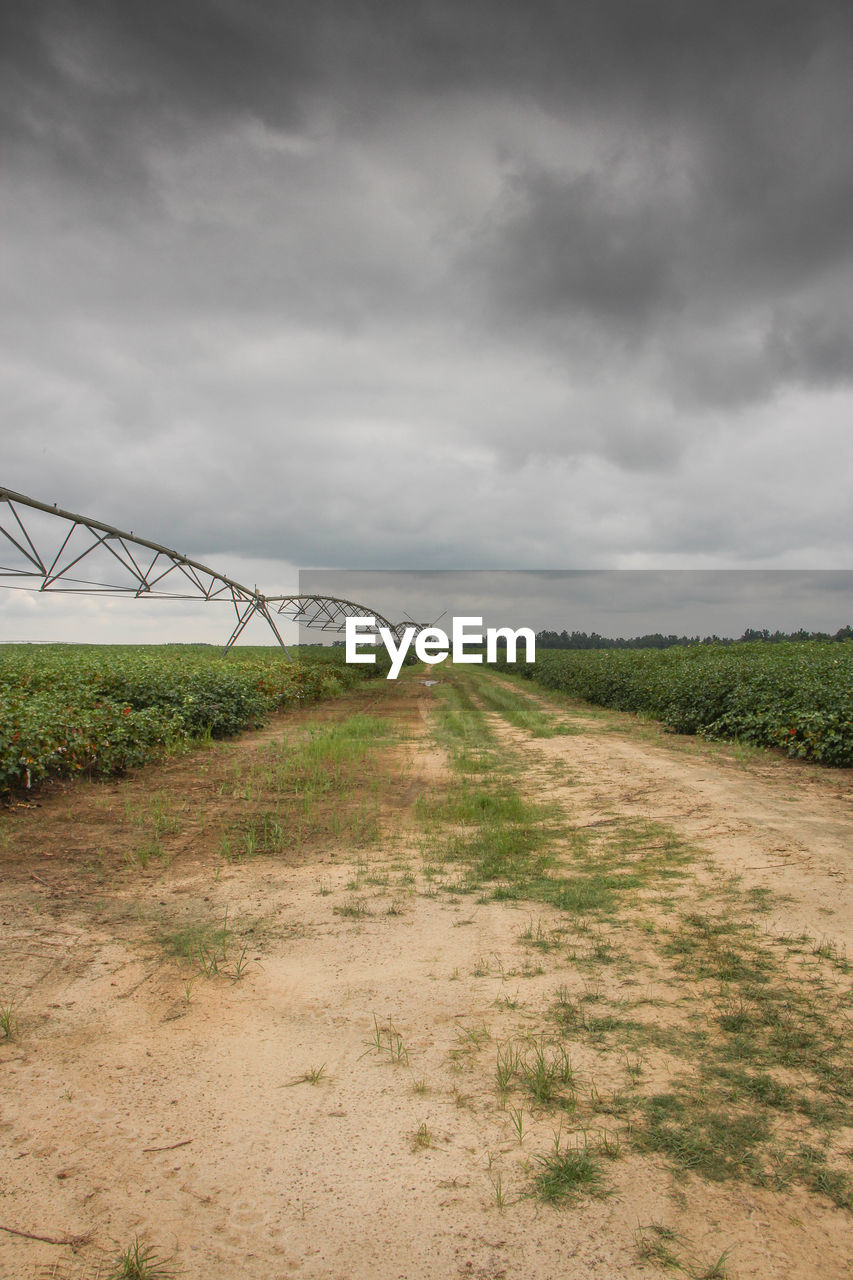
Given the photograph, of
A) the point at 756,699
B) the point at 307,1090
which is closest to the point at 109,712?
the point at 307,1090

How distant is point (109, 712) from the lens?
1012 cm

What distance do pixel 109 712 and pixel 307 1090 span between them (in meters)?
8.21

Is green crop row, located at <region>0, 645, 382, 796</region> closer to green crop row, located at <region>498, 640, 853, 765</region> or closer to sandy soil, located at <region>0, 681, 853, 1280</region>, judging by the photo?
sandy soil, located at <region>0, 681, 853, 1280</region>

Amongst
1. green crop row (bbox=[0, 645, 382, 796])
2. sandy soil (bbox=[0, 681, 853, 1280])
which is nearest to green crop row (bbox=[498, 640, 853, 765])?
sandy soil (bbox=[0, 681, 853, 1280])

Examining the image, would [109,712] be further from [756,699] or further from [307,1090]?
[756,699]

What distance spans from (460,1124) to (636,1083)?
773 mm

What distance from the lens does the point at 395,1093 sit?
296 cm

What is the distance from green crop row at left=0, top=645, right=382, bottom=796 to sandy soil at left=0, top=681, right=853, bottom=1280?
1.89 metres

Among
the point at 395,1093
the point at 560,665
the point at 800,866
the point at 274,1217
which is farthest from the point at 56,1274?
the point at 560,665

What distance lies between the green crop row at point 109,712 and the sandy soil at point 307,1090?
6.20ft

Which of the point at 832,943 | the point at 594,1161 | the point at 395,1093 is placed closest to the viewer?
the point at 594,1161

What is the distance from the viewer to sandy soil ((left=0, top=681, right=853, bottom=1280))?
2225 millimetres

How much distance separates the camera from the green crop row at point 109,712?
7930mm

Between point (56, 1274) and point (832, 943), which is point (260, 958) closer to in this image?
point (56, 1274)
